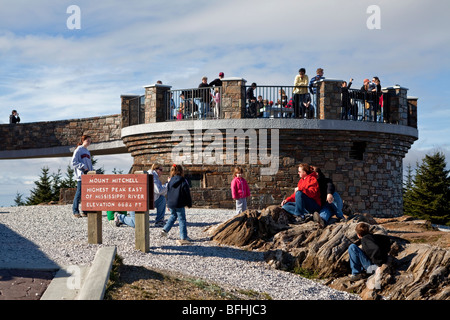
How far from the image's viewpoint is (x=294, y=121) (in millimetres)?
18781

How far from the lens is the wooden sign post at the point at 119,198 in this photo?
1025 cm

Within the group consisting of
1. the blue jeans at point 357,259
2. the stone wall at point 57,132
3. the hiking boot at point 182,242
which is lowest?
the blue jeans at point 357,259

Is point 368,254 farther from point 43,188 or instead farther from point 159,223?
point 43,188

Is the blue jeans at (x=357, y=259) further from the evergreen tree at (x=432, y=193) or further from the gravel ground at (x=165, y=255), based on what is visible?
the evergreen tree at (x=432, y=193)

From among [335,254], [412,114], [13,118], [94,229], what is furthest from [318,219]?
[13,118]

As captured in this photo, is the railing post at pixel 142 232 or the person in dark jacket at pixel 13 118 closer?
the railing post at pixel 142 232

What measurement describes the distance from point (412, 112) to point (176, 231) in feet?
43.2

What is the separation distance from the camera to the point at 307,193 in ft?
39.1

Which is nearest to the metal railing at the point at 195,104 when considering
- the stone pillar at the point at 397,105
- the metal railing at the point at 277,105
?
the metal railing at the point at 277,105

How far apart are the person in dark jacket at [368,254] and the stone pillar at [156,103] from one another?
38.8 ft
